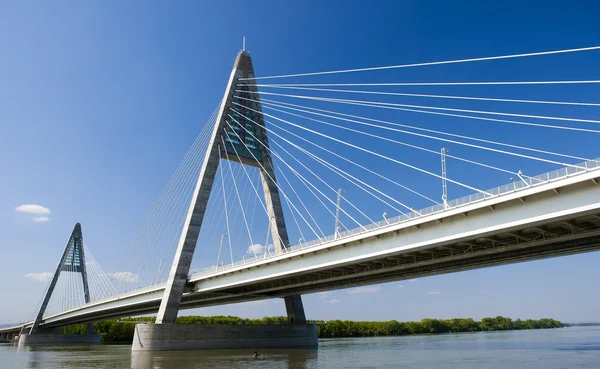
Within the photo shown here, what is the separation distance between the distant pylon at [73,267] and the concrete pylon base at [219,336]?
186 ft

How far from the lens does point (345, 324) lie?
115938mm

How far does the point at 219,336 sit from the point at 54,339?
58.2 meters

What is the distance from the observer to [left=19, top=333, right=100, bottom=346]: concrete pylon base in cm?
8169

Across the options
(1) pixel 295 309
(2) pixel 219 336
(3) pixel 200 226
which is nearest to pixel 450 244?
(2) pixel 219 336

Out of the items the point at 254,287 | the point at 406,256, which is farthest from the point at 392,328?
the point at 406,256

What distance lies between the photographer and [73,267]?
92.8m

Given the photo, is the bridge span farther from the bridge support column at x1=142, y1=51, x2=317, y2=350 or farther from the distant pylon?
the distant pylon

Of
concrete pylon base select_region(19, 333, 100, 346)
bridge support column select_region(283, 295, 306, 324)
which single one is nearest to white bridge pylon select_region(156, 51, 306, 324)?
bridge support column select_region(283, 295, 306, 324)

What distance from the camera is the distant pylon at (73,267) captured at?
85438 mm

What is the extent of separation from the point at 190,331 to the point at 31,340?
192ft

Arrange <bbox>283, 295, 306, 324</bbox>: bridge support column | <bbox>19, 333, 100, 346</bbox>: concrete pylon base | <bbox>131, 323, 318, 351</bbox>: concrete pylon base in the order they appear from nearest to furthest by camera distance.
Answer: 1. <bbox>131, 323, 318, 351</bbox>: concrete pylon base
2. <bbox>283, 295, 306, 324</bbox>: bridge support column
3. <bbox>19, 333, 100, 346</bbox>: concrete pylon base

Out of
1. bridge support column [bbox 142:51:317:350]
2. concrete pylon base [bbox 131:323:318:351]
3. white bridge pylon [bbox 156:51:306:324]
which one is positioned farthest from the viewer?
white bridge pylon [bbox 156:51:306:324]

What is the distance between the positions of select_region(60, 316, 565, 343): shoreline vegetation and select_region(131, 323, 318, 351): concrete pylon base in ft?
142

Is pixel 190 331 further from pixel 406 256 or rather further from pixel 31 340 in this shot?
pixel 31 340
